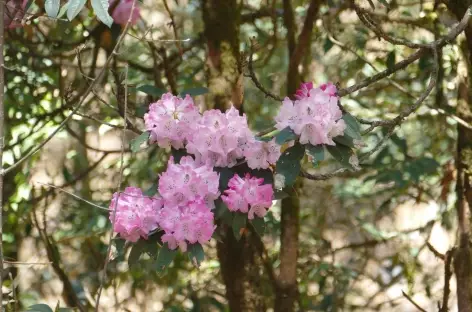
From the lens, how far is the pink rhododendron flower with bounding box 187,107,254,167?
5.67ft

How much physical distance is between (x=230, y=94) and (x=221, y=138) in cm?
73

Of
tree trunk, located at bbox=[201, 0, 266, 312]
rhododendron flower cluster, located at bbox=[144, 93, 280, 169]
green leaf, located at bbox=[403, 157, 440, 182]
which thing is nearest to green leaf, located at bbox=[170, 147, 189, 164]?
rhododendron flower cluster, located at bbox=[144, 93, 280, 169]

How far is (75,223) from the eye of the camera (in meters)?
3.48

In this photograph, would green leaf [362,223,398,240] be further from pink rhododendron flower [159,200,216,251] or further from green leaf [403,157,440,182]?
pink rhododendron flower [159,200,216,251]

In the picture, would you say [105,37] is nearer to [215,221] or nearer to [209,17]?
[209,17]

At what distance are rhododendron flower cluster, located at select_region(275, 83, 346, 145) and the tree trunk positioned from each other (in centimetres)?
80

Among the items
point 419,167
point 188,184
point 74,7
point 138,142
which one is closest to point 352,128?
point 188,184

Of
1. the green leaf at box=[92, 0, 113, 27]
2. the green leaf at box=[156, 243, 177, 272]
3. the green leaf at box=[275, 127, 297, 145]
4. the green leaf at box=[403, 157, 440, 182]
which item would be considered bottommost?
the green leaf at box=[156, 243, 177, 272]

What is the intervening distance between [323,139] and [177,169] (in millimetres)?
325

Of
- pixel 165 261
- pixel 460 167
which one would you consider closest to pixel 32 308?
pixel 165 261

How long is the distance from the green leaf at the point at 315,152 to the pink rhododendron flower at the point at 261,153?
12cm

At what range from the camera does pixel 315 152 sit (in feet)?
5.23

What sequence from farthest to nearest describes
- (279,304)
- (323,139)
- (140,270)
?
1. (140,270)
2. (279,304)
3. (323,139)

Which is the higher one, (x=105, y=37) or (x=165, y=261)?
(x=105, y=37)
